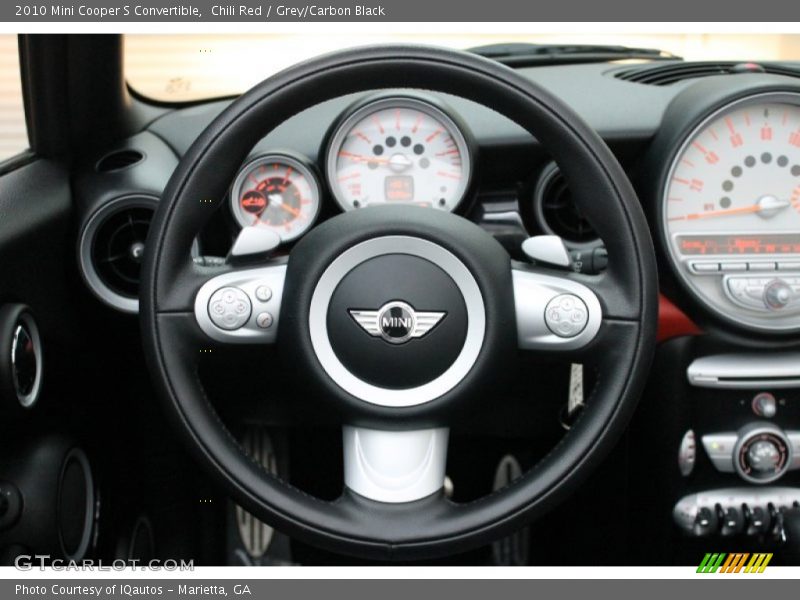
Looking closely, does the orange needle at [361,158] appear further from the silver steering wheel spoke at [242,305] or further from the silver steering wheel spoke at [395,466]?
the silver steering wheel spoke at [395,466]

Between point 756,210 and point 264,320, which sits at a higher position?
point 756,210

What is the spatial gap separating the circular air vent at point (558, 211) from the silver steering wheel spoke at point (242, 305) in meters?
0.61

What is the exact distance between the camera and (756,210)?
145cm

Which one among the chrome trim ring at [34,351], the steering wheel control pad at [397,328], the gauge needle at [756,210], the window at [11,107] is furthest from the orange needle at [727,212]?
the window at [11,107]

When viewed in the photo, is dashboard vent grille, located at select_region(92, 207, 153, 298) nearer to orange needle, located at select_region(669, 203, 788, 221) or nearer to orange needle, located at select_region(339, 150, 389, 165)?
orange needle, located at select_region(339, 150, 389, 165)

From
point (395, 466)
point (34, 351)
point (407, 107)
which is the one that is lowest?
point (395, 466)

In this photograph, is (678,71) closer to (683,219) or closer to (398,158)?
(683,219)

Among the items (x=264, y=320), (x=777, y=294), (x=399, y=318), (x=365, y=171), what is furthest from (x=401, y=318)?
(x=777, y=294)

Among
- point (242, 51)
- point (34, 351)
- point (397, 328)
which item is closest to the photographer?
point (397, 328)

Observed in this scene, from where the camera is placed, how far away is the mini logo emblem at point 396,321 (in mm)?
1013

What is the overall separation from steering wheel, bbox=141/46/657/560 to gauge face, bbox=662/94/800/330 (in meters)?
0.45

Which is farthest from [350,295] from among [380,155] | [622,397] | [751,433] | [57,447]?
[751,433]

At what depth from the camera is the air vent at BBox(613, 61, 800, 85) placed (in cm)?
156

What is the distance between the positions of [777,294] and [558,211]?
0.38m
